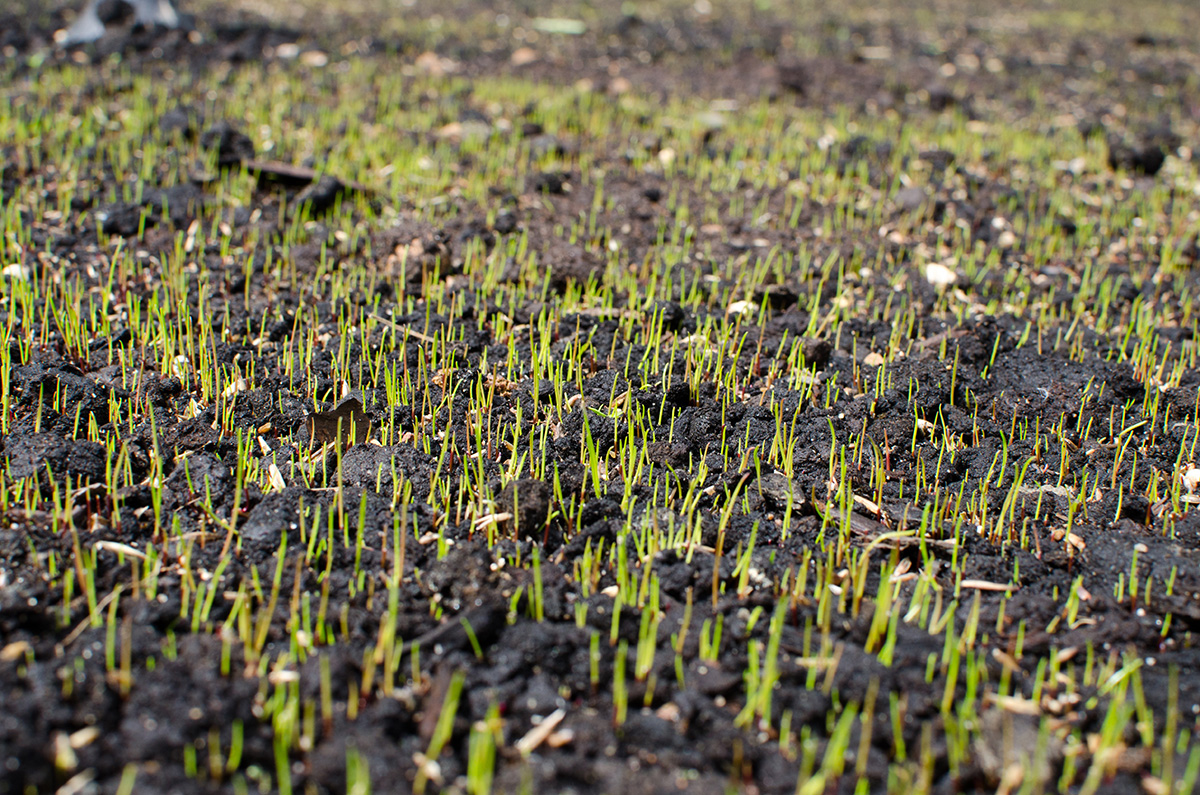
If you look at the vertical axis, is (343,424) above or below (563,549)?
above

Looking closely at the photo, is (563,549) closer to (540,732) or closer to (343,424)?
(540,732)

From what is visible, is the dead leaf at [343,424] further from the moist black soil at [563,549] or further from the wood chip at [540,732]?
the wood chip at [540,732]

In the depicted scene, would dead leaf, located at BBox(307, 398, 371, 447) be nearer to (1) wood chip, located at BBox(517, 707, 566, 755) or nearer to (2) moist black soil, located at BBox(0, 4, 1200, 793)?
(2) moist black soil, located at BBox(0, 4, 1200, 793)

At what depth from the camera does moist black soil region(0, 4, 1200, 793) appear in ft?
4.91

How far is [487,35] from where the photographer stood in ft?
23.8

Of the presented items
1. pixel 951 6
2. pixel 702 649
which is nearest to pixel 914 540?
pixel 702 649

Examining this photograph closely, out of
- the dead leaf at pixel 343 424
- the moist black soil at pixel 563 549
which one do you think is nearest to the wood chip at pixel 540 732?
the moist black soil at pixel 563 549

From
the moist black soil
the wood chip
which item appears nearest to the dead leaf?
the moist black soil

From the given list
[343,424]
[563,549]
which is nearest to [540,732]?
[563,549]

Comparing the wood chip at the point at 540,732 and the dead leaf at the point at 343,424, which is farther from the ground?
the dead leaf at the point at 343,424

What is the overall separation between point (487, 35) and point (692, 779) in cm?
680

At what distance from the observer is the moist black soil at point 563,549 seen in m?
1.50

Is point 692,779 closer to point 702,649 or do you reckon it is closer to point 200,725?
point 702,649

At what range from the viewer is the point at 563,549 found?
1978mm
